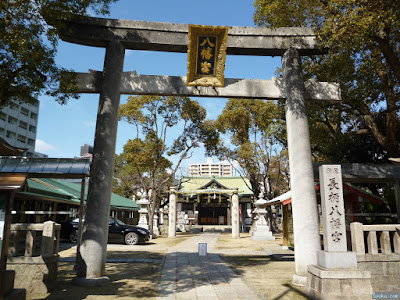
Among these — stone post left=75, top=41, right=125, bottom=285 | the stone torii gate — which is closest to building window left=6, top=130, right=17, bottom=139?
the stone torii gate

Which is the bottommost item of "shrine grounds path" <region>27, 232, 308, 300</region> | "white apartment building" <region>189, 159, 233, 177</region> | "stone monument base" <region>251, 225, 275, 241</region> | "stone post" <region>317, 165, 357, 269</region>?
"shrine grounds path" <region>27, 232, 308, 300</region>

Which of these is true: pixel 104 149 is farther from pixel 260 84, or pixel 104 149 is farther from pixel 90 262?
pixel 260 84

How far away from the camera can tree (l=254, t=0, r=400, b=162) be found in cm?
716

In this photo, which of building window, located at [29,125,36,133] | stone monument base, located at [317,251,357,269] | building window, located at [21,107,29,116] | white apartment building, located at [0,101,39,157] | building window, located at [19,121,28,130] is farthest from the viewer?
building window, located at [29,125,36,133]

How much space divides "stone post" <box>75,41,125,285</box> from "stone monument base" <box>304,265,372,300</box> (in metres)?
4.78

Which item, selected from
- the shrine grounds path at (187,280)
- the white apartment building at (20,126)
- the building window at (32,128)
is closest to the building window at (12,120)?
the white apartment building at (20,126)

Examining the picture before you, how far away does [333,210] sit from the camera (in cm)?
615

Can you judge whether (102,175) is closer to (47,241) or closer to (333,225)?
(47,241)

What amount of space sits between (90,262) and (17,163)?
579 centimetres

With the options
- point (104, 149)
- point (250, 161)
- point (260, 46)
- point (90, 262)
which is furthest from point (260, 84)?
point (250, 161)

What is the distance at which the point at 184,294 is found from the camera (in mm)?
6012

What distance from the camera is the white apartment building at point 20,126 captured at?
42.9 metres

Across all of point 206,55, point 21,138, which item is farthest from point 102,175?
point 21,138

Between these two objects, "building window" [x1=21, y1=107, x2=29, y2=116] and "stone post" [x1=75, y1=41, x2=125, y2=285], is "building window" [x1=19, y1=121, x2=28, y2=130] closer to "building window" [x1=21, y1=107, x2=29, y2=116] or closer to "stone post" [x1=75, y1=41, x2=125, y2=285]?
"building window" [x1=21, y1=107, x2=29, y2=116]
